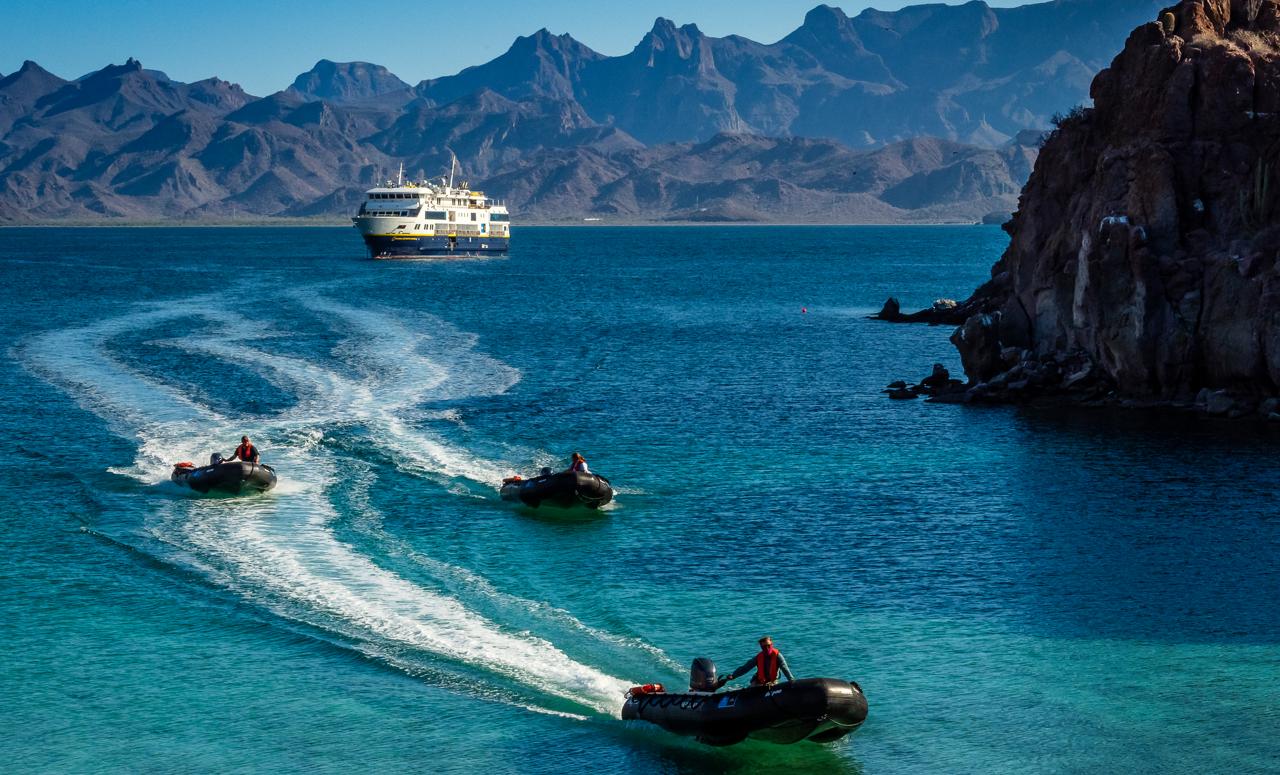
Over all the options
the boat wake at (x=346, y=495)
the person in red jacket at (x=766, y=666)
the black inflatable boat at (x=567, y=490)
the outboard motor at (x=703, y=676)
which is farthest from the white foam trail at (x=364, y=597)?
Result: the black inflatable boat at (x=567, y=490)

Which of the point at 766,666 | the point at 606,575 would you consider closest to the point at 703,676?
the point at 766,666

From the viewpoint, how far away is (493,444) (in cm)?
5634

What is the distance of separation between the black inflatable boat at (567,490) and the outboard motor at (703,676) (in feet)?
53.0

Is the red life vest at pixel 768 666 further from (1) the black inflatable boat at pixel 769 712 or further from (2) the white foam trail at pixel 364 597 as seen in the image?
(2) the white foam trail at pixel 364 597

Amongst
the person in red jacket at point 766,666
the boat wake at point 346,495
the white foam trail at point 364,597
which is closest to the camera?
the person in red jacket at point 766,666

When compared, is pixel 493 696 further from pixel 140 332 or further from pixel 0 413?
pixel 140 332

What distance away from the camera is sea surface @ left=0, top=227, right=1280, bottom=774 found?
95.9 ft

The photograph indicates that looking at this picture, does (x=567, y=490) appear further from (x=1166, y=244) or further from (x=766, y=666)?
(x=1166, y=244)

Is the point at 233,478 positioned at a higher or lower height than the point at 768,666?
lower

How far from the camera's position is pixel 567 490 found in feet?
149

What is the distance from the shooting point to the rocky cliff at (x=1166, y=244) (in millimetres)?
58469

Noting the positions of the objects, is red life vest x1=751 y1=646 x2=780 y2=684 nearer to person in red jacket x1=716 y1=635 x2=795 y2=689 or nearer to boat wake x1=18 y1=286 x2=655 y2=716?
person in red jacket x1=716 y1=635 x2=795 y2=689

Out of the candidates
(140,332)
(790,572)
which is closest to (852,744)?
(790,572)

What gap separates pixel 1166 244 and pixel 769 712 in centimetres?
4076
